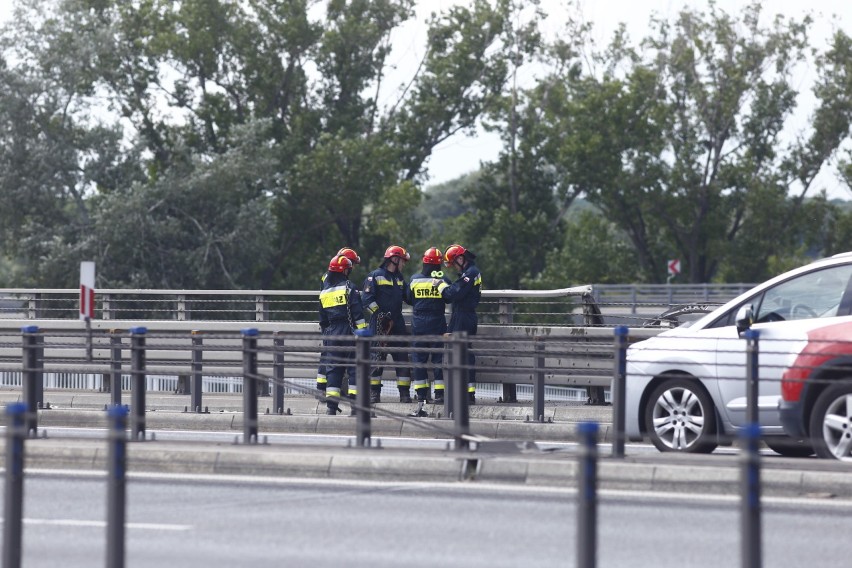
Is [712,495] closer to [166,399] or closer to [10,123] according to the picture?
[166,399]

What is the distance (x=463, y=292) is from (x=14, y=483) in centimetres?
1058

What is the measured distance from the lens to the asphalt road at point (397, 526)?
848cm


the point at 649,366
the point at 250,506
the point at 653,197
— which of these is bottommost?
the point at 250,506

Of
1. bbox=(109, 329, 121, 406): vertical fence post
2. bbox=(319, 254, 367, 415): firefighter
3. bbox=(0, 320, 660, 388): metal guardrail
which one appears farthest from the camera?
bbox=(319, 254, 367, 415): firefighter

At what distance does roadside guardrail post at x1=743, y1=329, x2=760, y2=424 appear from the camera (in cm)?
1152

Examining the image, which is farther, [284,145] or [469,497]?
[284,145]

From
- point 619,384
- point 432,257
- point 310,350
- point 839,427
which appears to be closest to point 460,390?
point 619,384

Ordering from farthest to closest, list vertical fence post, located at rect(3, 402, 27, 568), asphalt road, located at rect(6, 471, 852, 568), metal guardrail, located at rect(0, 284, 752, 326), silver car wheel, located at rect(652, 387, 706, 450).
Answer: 1. metal guardrail, located at rect(0, 284, 752, 326)
2. silver car wheel, located at rect(652, 387, 706, 450)
3. asphalt road, located at rect(6, 471, 852, 568)
4. vertical fence post, located at rect(3, 402, 27, 568)

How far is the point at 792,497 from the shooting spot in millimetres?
10539

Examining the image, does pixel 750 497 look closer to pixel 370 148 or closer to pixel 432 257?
pixel 432 257

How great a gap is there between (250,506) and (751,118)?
48.7m

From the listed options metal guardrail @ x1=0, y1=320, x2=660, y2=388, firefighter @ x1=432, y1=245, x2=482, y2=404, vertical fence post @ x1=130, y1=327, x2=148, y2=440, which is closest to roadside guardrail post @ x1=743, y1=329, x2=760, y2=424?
metal guardrail @ x1=0, y1=320, x2=660, y2=388

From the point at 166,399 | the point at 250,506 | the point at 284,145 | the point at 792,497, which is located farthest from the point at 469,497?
the point at 284,145

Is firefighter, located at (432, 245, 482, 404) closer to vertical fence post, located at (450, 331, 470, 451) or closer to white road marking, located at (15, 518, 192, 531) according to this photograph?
vertical fence post, located at (450, 331, 470, 451)
